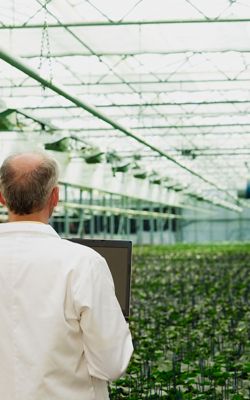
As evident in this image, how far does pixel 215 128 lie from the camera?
3023 centimetres

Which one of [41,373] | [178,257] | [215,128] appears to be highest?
[215,128]

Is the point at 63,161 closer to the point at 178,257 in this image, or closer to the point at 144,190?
the point at 178,257

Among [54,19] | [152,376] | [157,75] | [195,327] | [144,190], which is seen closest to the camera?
[152,376]

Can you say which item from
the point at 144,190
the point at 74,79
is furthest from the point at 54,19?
the point at 144,190

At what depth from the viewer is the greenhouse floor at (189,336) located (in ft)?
22.3

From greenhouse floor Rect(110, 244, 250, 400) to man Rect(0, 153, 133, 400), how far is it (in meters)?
3.24

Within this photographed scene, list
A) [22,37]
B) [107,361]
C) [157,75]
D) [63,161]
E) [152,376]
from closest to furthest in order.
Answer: [107,361] → [152,376] → [22,37] → [157,75] → [63,161]

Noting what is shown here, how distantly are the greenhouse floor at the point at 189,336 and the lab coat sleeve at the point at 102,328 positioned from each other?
3229 millimetres

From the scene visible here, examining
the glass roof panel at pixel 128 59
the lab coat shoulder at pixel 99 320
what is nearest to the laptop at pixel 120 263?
the lab coat shoulder at pixel 99 320

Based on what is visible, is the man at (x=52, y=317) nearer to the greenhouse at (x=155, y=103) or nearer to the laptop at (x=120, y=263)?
the laptop at (x=120, y=263)

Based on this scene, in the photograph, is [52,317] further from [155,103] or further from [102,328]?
[155,103]

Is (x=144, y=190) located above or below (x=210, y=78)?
below

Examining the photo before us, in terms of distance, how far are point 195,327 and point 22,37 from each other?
26.0ft

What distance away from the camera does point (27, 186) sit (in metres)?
3.08
